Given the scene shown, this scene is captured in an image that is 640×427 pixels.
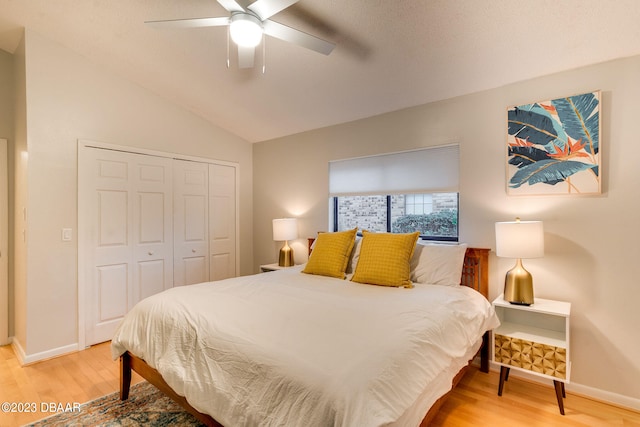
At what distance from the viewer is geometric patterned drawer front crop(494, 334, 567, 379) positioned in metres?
2.05

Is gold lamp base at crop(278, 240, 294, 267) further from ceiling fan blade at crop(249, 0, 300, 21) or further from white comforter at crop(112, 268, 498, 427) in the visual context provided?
ceiling fan blade at crop(249, 0, 300, 21)

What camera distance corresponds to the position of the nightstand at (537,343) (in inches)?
80.7

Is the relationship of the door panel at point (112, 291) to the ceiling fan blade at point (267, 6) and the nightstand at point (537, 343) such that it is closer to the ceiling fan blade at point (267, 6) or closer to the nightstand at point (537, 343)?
the ceiling fan blade at point (267, 6)

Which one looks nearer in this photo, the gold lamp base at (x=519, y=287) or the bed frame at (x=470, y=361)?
the bed frame at (x=470, y=361)

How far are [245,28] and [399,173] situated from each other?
2.02 m

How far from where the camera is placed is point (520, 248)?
2.21m

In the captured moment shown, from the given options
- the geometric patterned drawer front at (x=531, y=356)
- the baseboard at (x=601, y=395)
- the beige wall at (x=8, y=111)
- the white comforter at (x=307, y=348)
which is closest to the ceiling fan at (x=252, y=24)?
the white comforter at (x=307, y=348)

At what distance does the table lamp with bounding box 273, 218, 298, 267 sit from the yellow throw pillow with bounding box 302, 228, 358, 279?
0.84 metres

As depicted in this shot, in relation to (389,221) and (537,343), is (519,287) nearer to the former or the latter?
(537,343)

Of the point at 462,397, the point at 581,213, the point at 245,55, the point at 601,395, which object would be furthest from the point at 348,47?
the point at 601,395

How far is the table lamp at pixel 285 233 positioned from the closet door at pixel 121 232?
4.17 ft

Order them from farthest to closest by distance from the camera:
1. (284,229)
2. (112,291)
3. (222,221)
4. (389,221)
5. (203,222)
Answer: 1. (222,221)
2. (203,222)
3. (284,229)
4. (389,221)
5. (112,291)

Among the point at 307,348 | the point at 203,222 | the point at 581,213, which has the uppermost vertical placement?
the point at 581,213

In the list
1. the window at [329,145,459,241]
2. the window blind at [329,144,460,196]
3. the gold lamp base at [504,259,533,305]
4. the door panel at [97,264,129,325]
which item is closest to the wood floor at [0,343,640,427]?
the door panel at [97,264,129,325]
